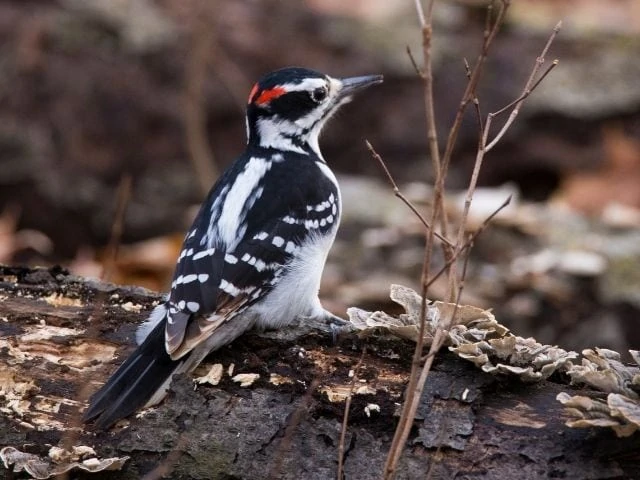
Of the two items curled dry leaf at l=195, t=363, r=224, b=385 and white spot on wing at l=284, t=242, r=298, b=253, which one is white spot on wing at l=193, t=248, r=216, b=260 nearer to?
white spot on wing at l=284, t=242, r=298, b=253

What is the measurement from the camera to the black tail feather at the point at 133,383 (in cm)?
362

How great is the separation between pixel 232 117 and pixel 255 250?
4494mm

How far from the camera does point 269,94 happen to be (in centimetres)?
503

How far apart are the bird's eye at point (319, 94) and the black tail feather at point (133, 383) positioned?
5.55 ft

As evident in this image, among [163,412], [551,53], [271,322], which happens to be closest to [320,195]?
[271,322]

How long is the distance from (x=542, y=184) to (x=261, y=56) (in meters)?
2.58

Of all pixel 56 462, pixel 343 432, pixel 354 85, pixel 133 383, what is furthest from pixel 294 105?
pixel 56 462

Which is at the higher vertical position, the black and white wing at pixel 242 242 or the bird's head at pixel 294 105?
the bird's head at pixel 294 105

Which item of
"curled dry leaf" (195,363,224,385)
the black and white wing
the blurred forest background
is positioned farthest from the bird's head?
the blurred forest background

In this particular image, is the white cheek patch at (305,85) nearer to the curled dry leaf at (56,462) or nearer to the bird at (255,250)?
the bird at (255,250)

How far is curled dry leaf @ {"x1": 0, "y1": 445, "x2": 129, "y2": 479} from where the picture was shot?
3.43m

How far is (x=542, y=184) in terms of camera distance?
29.2 feet

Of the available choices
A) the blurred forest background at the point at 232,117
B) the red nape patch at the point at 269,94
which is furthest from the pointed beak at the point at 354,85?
the blurred forest background at the point at 232,117

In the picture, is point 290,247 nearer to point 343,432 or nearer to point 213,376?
point 213,376
